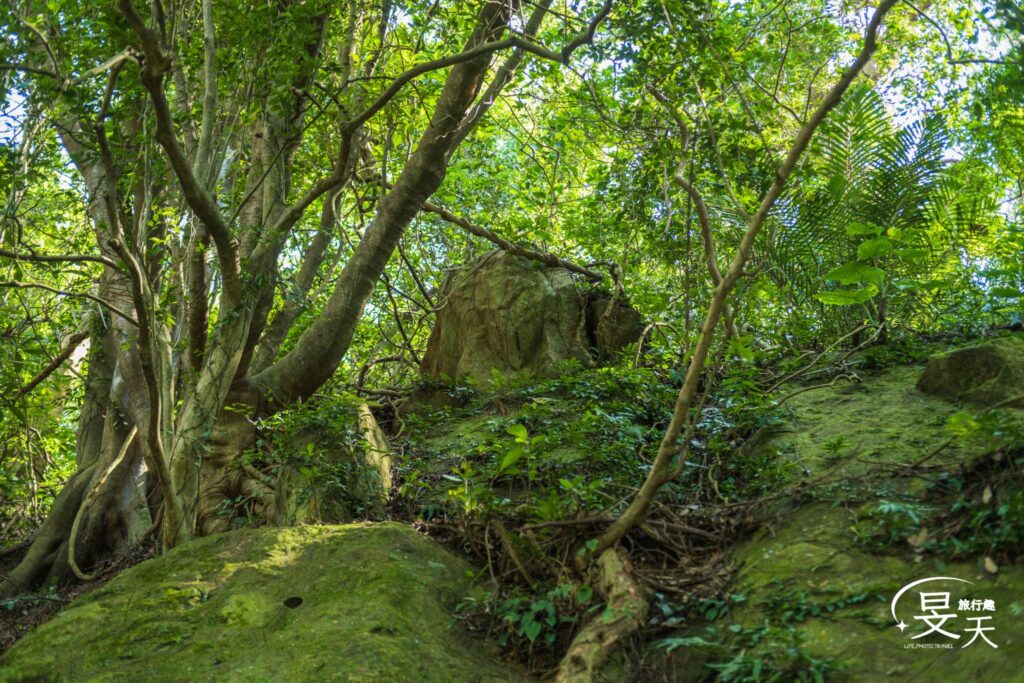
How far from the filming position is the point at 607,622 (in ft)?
11.4

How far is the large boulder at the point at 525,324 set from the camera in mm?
8508

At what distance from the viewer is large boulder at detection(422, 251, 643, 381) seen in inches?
335

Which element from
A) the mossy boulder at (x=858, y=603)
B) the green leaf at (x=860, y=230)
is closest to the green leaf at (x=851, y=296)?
the green leaf at (x=860, y=230)

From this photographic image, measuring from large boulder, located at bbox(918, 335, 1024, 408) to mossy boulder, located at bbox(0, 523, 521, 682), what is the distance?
129 inches

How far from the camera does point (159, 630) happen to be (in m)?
4.00

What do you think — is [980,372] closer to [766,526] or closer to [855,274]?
[855,274]

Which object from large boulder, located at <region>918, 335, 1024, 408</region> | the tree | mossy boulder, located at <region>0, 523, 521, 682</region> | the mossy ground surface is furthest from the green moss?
the tree

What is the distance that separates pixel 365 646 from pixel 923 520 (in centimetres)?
250

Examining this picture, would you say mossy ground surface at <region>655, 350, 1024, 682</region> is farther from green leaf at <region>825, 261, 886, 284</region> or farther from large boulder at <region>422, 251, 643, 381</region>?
large boulder at <region>422, 251, 643, 381</region>

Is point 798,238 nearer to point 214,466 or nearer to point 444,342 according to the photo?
point 444,342

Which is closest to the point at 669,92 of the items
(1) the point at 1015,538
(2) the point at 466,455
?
(2) the point at 466,455

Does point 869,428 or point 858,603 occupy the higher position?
point 869,428

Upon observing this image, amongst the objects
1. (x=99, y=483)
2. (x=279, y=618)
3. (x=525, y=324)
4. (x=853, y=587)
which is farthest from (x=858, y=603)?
(x=99, y=483)

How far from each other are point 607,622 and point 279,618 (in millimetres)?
1652
